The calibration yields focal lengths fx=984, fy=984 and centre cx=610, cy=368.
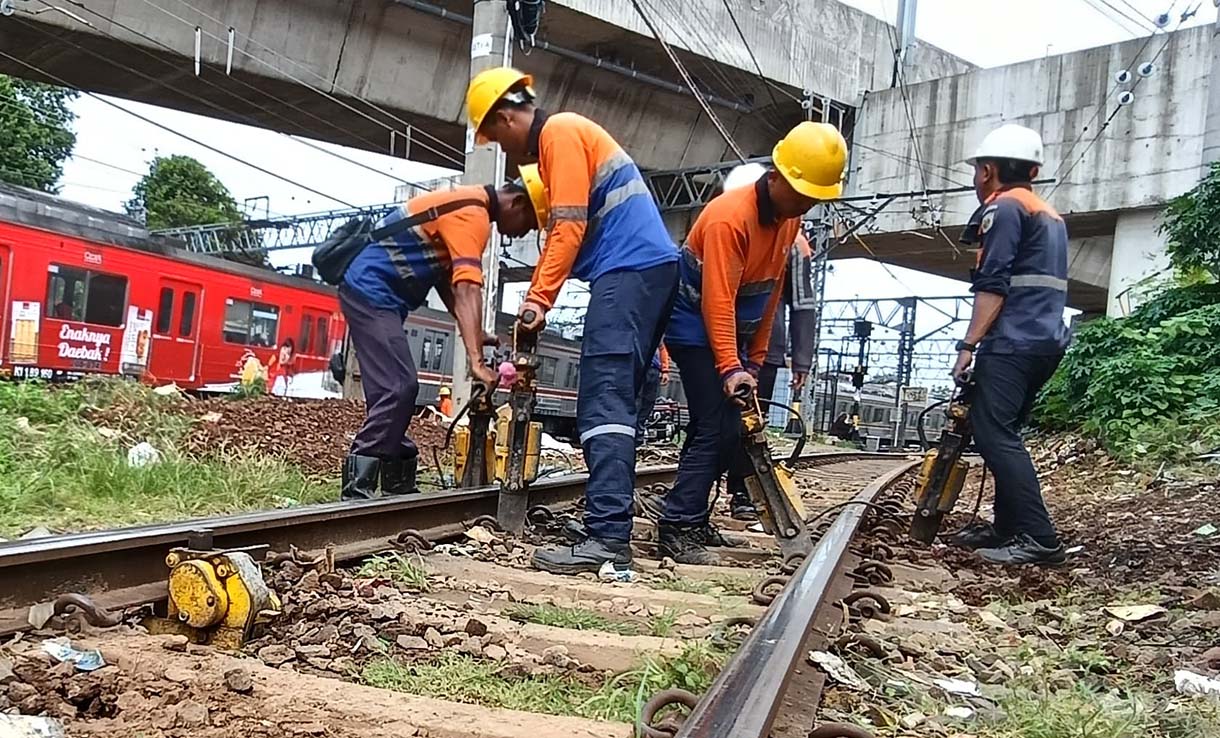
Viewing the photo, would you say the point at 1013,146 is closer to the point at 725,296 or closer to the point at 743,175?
the point at 743,175

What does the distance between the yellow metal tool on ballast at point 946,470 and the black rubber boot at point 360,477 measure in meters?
2.57

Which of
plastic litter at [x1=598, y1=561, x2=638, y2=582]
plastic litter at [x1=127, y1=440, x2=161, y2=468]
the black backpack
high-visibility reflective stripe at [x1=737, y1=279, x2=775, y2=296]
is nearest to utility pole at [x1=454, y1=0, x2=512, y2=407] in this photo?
plastic litter at [x1=127, y1=440, x2=161, y2=468]

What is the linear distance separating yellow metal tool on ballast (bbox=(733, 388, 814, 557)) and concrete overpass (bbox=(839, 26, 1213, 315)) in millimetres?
15681

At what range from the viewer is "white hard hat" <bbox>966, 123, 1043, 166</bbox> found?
15.4 ft

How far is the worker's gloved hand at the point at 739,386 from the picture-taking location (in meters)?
3.81

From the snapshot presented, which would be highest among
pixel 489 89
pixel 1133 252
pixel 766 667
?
pixel 1133 252

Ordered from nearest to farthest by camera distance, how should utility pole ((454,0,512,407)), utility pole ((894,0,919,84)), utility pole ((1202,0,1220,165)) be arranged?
utility pole ((454,0,512,407)) → utility pole ((1202,0,1220,165)) → utility pole ((894,0,919,84))

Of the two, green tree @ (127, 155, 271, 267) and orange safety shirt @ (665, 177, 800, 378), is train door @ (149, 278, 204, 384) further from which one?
green tree @ (127, 155, 271, 267)

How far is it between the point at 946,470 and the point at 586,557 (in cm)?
212

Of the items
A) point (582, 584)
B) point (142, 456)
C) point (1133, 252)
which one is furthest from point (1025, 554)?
point (1133, 252)

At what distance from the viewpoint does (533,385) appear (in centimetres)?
413

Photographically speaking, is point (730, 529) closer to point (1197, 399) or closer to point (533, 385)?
point (533, 385)

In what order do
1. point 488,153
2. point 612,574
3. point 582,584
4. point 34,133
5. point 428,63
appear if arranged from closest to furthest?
point 582,584
point 612,574
point 488,153
point 428,63
point 34,133

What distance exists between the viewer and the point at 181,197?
4847cm
